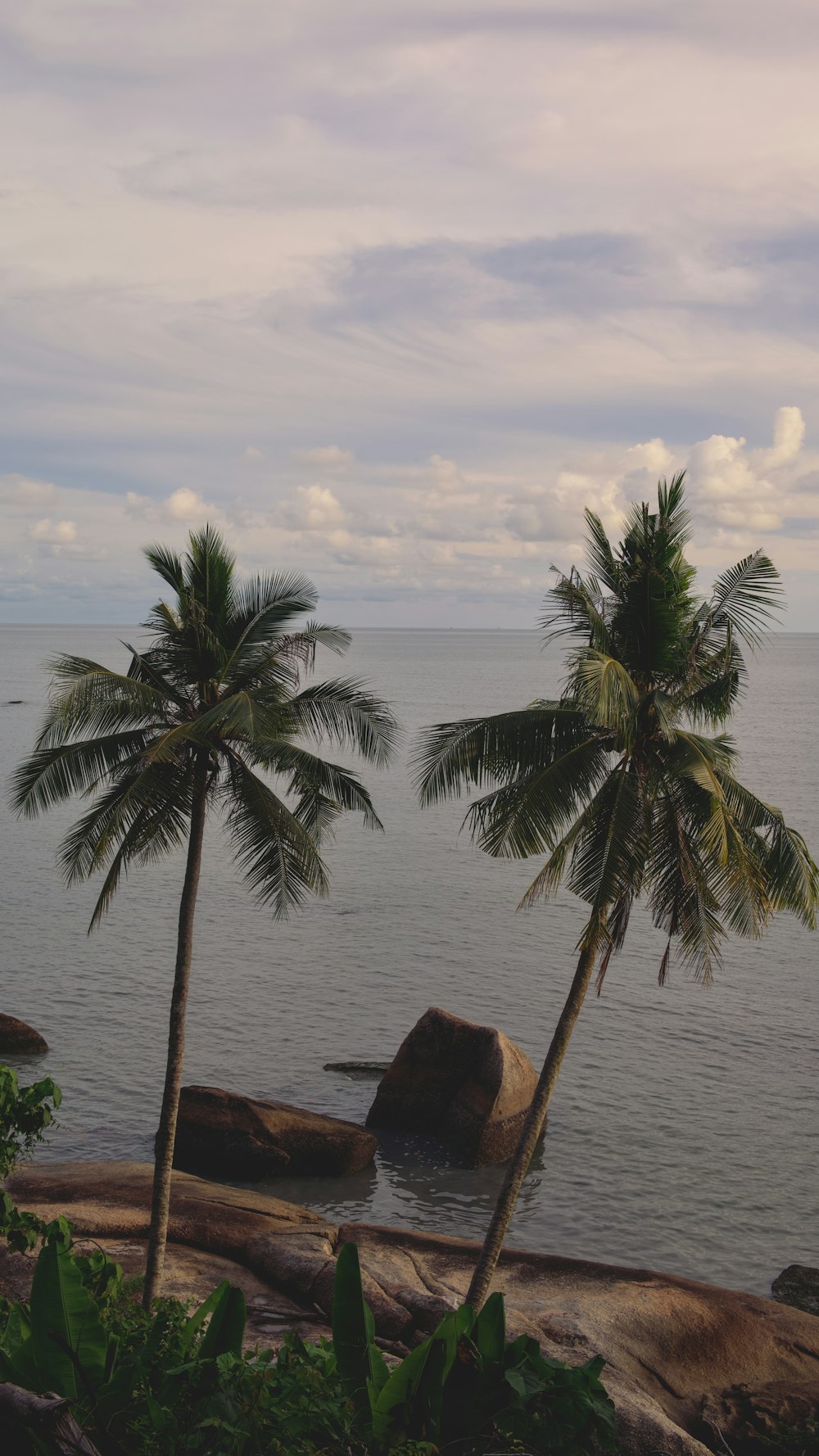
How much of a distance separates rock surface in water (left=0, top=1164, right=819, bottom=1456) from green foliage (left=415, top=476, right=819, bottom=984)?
6.11 m

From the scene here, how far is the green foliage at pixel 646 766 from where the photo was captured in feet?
47.8

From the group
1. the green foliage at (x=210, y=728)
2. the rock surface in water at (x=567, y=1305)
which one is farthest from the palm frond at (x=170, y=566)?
the rock surface in water at (x=567, y=1305)

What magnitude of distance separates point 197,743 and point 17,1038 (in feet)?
68.0

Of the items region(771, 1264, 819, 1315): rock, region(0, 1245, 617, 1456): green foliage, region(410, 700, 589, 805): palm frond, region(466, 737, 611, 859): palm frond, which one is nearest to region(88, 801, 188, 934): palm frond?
region(410, 700, 589, 805): palm frond

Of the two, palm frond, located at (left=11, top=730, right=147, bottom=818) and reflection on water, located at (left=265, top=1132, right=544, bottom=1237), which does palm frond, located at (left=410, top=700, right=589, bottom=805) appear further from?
reflection on water, located at (left=265, top=1132, right=544, bottom=1237)

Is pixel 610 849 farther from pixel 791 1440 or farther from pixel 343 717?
pixel 791 1440

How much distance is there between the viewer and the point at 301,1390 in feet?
24.7

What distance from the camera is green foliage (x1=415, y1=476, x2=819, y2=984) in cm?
1456

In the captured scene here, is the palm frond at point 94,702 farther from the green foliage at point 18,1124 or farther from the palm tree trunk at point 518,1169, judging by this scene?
the palm tree trunk at point 518,1169

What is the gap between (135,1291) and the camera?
17.3 m

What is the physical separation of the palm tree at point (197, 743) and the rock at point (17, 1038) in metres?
17.2

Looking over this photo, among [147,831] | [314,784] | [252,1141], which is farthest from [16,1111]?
[252,1141]

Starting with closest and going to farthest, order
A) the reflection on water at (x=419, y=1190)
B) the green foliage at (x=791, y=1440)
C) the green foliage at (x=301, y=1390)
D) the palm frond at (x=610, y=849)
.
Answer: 1. the green foliage at (x=301, y=1390)
2. the palm frond at (x=610, y=849)
3. the green foliage at (x=791, y=1440)
4. the reflection on water at (x=419, y=1190)

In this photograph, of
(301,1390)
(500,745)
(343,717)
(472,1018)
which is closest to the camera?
(301,1390)
